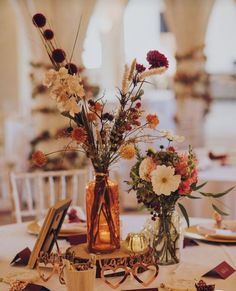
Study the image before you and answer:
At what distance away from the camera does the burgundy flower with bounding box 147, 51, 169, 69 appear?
1.86 meters

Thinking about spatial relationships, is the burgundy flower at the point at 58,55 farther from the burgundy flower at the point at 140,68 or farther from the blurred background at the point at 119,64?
the blurred background at the point at 119,64

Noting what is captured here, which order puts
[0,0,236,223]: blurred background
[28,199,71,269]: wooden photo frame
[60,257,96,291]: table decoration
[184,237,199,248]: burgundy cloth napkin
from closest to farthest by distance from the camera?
[60,257,96,291]: table decoration < [28,199,71,269]: wooden photo frame < [184,237,199,248]: burgundy cloth napkin < [0,0,236,223]: blurred background

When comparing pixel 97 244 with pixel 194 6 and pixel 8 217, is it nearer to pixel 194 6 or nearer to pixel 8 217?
pixel 8 217

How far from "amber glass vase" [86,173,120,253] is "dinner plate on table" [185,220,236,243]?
544mm

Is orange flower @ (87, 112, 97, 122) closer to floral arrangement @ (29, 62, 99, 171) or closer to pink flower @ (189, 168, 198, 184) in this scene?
pink flower @ (189, 168, 198, 184)

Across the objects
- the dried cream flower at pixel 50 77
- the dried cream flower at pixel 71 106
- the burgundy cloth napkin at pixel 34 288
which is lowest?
the burgundy cloth napkin at pixel 34 288

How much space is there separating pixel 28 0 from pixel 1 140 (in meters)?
2.75

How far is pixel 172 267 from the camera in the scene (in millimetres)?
2049

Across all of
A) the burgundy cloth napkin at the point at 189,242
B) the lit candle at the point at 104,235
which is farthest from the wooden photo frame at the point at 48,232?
the burgundy cloth napkin at the point at 189,242

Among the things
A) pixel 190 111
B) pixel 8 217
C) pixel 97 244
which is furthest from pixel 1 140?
pixel 97 244

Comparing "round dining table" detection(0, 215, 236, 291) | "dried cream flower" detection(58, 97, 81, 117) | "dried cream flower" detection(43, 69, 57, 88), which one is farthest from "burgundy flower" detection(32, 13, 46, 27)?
"round dining table" detection(0, 215, 236, 291)

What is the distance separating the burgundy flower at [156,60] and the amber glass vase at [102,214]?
0.41m

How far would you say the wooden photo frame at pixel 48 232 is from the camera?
202 cm

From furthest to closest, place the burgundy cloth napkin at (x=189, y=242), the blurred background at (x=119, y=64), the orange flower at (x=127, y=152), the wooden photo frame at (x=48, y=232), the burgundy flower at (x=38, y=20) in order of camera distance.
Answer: the blurred background at (x=119, y=64) → the burgundy cloth napkin at (x=189, y=242) → the wooden photo frame at (x=48, y=232) → the orange flower at (x=127, y=152) → the burgundy flower at (x=38, y=20)
